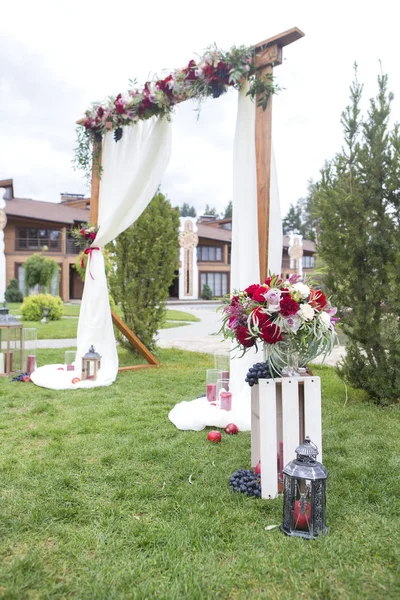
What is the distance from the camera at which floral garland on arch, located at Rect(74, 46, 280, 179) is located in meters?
4.33

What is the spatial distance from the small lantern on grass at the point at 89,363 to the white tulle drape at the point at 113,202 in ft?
0.37

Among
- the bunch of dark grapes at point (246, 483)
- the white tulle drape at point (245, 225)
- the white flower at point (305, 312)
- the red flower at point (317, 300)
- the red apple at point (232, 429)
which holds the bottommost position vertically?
the red apple at point (232, 429)

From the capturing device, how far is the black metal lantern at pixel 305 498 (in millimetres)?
2068

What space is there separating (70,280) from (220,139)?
23.0 meters

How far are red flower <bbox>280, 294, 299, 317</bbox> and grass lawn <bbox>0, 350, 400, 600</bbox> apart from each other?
1.00 meters

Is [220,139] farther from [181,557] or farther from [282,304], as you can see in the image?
[181,557]

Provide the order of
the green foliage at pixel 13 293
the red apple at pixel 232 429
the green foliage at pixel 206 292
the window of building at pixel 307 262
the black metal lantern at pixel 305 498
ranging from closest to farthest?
the black metal lantern at pixel 305 498
the red apple at pixel 232 429
the green foliage at pixel 13 293
the green foliage at pixel 206 292
the window of building at pixel 307 262

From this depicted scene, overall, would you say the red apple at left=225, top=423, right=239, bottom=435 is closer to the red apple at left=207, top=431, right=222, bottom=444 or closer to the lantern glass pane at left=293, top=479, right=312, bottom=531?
the red apple at left=207, top=431, right=222, bottom=444

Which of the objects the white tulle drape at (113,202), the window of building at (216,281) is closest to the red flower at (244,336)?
the white tulle drape at (113,202)

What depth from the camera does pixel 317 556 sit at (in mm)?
1898

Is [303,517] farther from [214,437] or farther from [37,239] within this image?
[37,239]

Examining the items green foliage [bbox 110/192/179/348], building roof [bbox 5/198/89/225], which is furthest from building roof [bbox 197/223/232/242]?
green foliage [bbox 110/192/179/348]

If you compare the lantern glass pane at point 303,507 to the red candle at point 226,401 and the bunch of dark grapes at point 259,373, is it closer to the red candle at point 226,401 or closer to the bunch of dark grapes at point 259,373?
the bunch of dark grapes at point 259,373

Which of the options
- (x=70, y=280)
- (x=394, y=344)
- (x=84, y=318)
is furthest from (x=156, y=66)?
(x=70, y=280)
